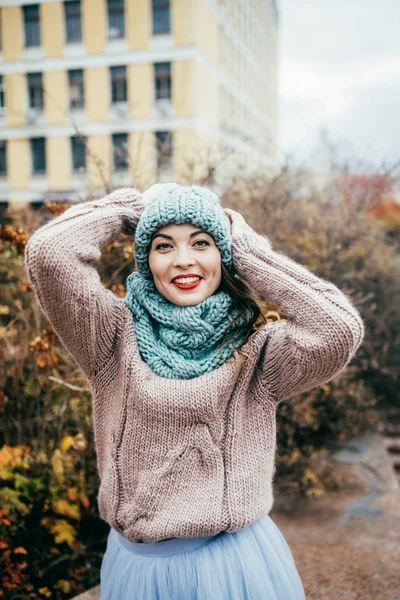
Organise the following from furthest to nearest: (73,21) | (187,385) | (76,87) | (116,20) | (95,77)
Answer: (76,87)
(73,21)
(95,77)
(116,20)
(187,385)

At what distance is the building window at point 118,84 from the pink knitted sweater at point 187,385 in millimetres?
25857

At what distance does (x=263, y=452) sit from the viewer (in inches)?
74.8

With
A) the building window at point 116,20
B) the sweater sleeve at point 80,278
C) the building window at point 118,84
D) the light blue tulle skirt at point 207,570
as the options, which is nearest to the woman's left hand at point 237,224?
the sweater sleeve at point 80,278

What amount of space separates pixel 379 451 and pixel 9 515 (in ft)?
10.8

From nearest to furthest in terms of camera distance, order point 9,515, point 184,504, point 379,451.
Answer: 1. point 184,504
2. point 9,515
3. point 379,451

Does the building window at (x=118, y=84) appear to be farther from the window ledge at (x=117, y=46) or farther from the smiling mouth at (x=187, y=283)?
the smiling mouth at (x=187, y=283)

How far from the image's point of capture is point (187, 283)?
184 cm

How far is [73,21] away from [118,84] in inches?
135

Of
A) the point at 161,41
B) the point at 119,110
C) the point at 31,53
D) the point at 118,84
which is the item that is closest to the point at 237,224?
the point at 119,110

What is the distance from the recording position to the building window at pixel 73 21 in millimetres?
26312

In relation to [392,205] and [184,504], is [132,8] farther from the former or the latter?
[184,504]

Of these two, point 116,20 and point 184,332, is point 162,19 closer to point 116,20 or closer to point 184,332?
point 116,20

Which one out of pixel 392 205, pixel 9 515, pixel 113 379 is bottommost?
pixel 392 205

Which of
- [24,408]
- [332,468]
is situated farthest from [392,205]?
[24,408]
